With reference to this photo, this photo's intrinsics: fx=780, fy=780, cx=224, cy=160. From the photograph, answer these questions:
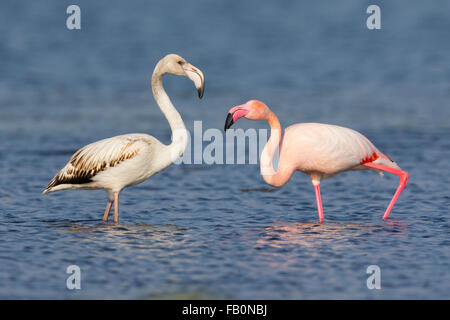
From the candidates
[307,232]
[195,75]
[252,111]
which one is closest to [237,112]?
[252,111]

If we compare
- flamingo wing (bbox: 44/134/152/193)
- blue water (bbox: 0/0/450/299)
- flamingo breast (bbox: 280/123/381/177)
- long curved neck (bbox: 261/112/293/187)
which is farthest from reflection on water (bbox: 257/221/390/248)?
flamingo wing (bbox: 44/134/152/193)

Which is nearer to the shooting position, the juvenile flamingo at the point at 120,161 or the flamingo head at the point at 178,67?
the juvenile flamingo at the point at 120,161

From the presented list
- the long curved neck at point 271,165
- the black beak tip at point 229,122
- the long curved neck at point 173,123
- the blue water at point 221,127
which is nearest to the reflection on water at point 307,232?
the blue water at point 221,127

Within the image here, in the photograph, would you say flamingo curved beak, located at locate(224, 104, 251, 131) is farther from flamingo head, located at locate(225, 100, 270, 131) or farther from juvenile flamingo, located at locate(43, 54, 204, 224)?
juvenile flamingo, located at locate(43, 54, 204, 224)

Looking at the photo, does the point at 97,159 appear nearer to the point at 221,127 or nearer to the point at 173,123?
the point at 173,123

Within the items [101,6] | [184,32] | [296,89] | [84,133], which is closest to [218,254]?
[84,133]

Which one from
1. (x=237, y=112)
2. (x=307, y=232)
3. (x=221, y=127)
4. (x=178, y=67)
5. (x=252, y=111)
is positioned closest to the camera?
(x=307, y=232)

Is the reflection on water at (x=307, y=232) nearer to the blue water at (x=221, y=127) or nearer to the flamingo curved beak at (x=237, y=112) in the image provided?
the blue water at (x=221, y=127)

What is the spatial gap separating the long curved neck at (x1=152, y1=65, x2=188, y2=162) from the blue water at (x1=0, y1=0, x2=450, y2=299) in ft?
2.97

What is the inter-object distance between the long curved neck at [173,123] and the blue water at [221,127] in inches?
35.6

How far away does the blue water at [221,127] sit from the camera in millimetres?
7277

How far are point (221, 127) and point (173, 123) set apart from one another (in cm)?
612

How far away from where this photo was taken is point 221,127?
1536cm

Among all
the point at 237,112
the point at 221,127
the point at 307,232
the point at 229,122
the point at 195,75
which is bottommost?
the point at 307,232
